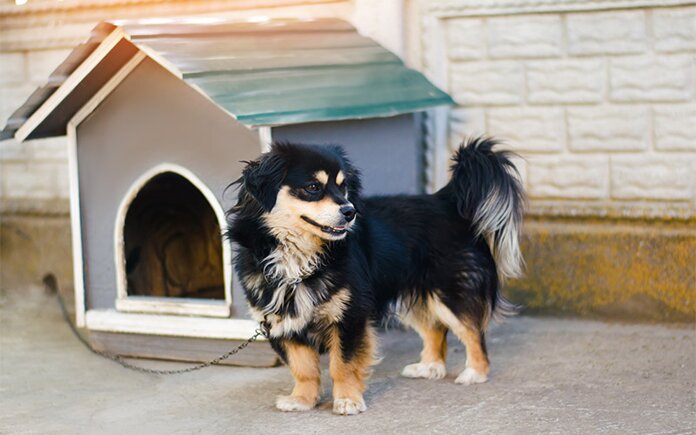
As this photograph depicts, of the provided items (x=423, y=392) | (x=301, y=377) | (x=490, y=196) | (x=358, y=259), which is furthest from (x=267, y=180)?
(x=423, y=392)

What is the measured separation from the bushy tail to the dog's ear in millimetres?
1144

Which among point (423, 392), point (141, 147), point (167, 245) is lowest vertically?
point (423, 392)

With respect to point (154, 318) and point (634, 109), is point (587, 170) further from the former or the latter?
point (154, 318)

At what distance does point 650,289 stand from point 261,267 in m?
2.88

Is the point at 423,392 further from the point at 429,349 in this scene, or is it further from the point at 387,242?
the point at 387,242

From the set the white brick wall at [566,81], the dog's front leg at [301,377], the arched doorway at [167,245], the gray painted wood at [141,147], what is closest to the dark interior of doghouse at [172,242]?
the arched doorway at [167,245]

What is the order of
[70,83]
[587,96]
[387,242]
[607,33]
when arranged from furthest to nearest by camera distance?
[587,96], [607,33], [70,83], [387,242]

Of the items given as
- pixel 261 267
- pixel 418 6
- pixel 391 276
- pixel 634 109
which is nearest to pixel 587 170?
pixel 634 109

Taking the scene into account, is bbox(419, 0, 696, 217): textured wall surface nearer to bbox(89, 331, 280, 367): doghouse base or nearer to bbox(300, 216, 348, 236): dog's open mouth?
bbox(89, 331, 280, 367): doghouse base

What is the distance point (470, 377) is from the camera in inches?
213

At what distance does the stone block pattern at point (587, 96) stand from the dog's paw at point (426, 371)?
1.69m

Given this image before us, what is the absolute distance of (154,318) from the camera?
6.09 m

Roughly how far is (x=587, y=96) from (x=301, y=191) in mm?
2712

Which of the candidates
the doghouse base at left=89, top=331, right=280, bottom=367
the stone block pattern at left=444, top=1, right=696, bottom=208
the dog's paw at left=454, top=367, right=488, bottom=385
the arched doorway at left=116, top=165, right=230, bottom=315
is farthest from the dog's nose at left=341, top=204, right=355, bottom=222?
the stone block pattern at left=444, top=1, right=696, bottom=208
